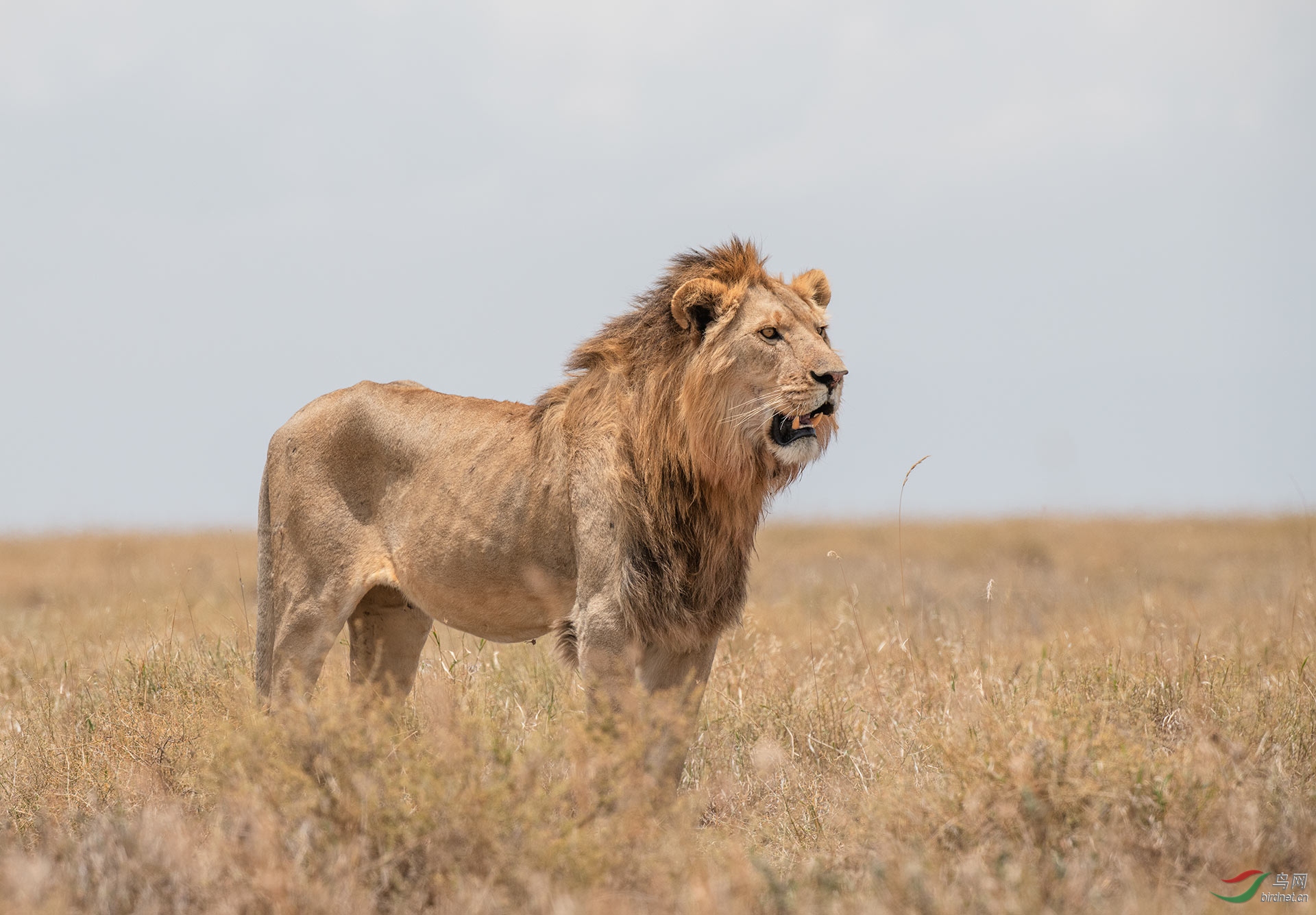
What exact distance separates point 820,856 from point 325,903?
1871 mm

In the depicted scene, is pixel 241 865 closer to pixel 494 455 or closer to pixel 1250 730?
pixel 494 455

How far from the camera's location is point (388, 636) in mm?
6012

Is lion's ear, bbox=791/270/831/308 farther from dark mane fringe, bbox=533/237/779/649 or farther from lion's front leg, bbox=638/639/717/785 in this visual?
lion's front leg, bbox=638/639/717/785

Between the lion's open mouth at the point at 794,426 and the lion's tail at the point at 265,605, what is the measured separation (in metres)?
2.60

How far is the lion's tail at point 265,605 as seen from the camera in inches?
223

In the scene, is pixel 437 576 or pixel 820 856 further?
pixel 437 576

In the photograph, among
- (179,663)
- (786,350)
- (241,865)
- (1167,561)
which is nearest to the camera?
(241,865)

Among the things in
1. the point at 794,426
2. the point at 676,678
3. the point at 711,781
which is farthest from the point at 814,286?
the point at 711,781

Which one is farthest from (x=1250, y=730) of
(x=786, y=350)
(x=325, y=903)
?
(x=325, y=903)

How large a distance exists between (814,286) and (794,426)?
1.01 metres

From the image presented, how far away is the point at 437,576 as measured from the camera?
526 cm

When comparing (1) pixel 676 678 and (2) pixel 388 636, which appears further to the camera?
(2) pixel 388 636

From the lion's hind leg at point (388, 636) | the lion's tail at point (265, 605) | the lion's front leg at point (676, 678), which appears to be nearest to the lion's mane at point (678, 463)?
the lion's front leg at point (676, 678)

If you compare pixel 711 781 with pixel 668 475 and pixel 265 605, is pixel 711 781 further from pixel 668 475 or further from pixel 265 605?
pixel 265 605
